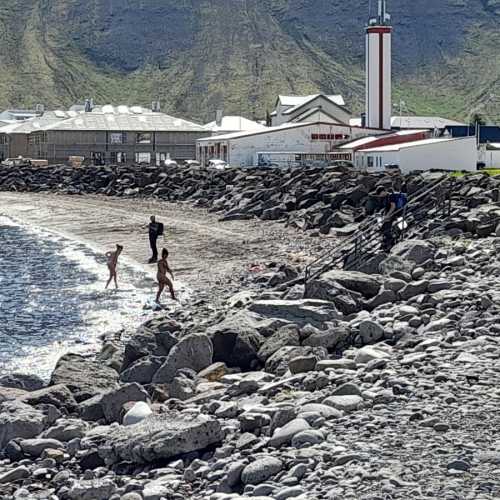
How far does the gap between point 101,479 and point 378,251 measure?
1486 cm

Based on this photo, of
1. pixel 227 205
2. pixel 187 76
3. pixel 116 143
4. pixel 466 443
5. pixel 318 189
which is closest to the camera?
pixel 466 443

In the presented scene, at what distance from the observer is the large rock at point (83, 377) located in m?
14.2

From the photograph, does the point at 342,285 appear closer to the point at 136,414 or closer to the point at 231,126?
the point at 136,414

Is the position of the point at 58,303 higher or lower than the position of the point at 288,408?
lower

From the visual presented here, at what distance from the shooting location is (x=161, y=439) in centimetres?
1027

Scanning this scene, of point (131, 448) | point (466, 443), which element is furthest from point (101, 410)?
point (466, 443)

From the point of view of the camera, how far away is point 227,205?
5069cm

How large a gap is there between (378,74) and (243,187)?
27.9m

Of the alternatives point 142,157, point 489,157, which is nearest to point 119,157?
point 142,157

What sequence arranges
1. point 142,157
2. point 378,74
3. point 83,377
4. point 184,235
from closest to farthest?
1. point 83,377
2. point 184,235
3. point 378,74
4. point 142,157

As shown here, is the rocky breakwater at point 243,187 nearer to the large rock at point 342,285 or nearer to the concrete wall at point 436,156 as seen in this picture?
the concrete wall at point 436,156

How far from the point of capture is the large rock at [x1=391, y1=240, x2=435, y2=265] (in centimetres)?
2039

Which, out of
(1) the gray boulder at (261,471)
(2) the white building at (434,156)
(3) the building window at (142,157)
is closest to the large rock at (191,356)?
(1) the gray boulder at (261,471)

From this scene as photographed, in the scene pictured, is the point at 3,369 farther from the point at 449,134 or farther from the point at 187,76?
the point at 187,76
